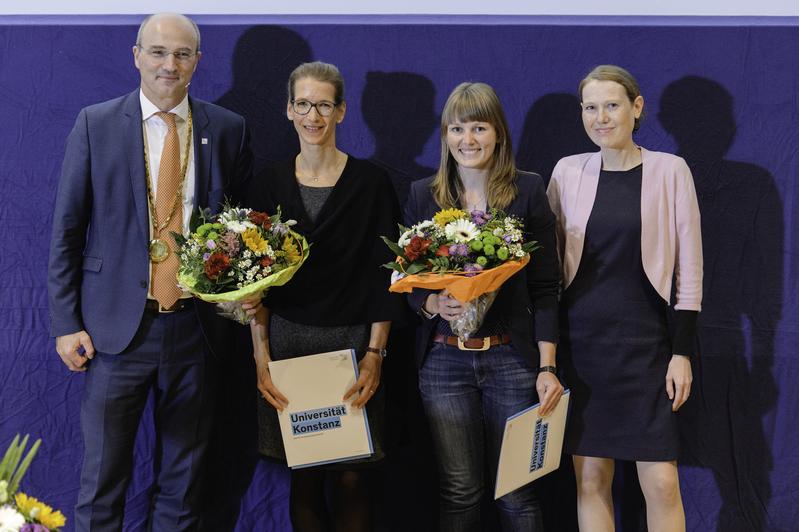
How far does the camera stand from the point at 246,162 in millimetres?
2912

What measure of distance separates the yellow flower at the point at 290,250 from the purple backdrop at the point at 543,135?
2.29ft

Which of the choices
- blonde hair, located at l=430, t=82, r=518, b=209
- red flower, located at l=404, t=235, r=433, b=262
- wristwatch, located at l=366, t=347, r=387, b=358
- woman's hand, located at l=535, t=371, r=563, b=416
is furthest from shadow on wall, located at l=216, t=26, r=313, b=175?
woman's hand, located at l=535, t=371, r=563, b=416

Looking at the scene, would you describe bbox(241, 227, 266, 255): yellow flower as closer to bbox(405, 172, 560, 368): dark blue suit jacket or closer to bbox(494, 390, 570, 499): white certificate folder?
bbox(405, 172, 560, 368): dark blue suit jacket

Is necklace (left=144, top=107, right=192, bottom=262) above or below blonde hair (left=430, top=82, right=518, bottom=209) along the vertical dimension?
below

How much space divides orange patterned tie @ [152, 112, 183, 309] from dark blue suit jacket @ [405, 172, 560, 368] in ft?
2.57

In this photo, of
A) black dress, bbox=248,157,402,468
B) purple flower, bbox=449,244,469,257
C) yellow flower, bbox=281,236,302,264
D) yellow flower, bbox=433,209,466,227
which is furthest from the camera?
black dress, bbox=248,157,402,468

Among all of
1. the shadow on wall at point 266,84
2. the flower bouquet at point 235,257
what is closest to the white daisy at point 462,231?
the flower bouquet at point 235,257

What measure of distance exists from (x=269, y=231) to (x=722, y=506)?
2.11m

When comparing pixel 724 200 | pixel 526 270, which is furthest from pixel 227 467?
pixel 724 200

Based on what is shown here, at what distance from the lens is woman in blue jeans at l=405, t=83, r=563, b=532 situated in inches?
101

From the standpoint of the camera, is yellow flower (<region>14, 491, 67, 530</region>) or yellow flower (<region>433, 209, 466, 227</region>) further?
yellow flower (<region>433, 209, 466, 227</region>)

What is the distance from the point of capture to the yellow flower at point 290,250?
2504mm

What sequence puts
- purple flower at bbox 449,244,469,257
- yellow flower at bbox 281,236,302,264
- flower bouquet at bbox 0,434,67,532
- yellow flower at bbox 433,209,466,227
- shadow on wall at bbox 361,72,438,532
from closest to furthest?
1. flower bouquet at bbox 0,434,67,532
2. purple flower at bbox 449,244,469,257
3. yellow flower at bbox 433,209,466,227
4. yellow flower at bbox 281,236,302,264
5. shadow on wall at bbox 361,72,438,532

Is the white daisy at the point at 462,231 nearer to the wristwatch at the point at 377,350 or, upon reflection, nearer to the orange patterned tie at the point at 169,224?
the wristwatch at the point at 377,350
